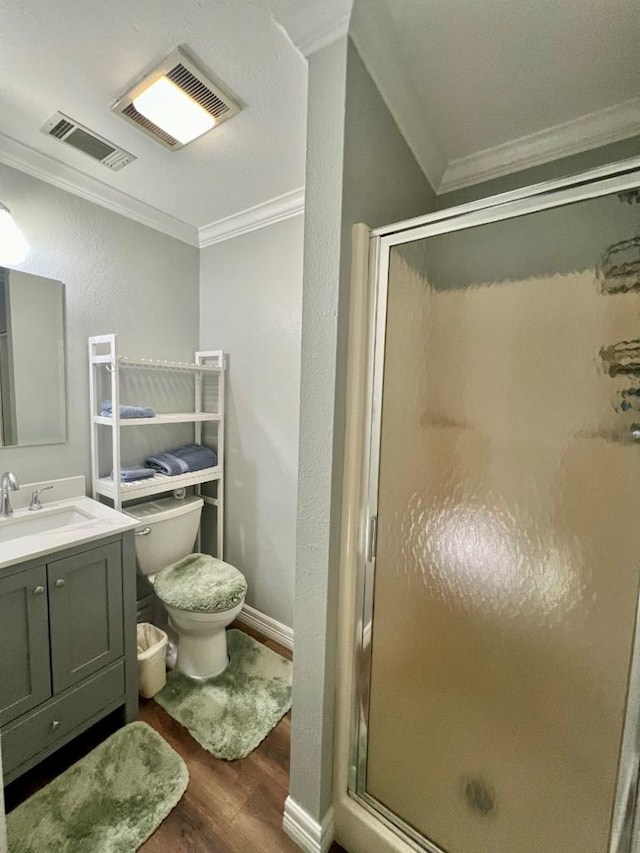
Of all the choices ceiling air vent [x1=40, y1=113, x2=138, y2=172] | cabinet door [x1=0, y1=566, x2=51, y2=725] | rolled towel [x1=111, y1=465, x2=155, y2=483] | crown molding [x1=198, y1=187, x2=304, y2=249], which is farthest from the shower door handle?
ceiling air vent [x1=40, y1=113, x2=138, y2=172]

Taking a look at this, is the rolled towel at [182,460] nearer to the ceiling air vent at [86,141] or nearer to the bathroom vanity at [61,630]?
the bathroom vanity at [61,630]

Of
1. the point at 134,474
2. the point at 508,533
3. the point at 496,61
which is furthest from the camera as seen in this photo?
the point at 134,474

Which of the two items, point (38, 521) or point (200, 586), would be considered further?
point (200, 586)

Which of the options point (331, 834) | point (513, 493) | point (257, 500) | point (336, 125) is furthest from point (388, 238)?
point (331, 834)

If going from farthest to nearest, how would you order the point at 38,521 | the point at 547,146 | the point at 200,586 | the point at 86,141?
the point at 200,586 → the point at 38,521 → the point at 86,141 → the point at 547,146

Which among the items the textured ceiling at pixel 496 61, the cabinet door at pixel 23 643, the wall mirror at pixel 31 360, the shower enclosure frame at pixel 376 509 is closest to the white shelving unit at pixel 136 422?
the wall mirror at pixel 31 360

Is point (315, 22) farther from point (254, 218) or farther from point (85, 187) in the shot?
point (85, 187)

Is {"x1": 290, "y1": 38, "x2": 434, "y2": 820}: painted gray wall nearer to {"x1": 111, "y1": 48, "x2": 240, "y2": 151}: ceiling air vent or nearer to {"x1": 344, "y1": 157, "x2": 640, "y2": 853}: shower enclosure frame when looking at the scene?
{"x1": 344, "y1": 157, "x2": 640, "y2": 853}: shower enclosure frame

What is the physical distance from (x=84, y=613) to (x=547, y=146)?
94.5 inches

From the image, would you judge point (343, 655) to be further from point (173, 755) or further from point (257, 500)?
point (257, 500)

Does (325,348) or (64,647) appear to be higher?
(325,348)

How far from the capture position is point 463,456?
95 centimetres

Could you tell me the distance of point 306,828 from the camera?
1074mm

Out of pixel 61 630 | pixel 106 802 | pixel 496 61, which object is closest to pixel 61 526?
pixel 61 630
